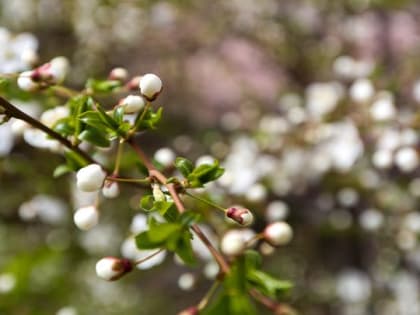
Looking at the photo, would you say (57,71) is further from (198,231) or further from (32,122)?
(198,231)

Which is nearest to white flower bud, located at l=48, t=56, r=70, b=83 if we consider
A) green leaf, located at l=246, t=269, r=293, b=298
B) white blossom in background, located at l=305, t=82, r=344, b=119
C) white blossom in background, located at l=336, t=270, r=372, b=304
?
green leaf, located at l=246, t=269, r=293, b=298

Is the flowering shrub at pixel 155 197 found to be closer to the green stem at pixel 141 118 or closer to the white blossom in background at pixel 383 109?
the green stem at pixel 141 118

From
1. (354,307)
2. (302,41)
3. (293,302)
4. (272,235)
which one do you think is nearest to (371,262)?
(354,307)

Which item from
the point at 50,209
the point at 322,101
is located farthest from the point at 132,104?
the point at 50,209

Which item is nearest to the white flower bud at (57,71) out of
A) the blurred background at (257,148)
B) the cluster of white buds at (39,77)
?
the cluster of white buds at (39,77)

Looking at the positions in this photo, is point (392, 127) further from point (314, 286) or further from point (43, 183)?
point (314, 286)
